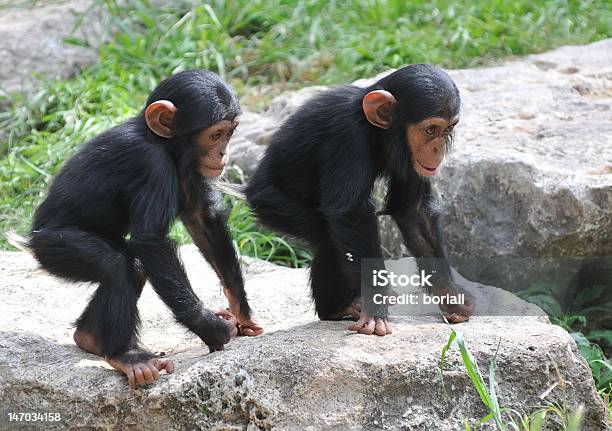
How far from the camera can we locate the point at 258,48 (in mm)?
10680

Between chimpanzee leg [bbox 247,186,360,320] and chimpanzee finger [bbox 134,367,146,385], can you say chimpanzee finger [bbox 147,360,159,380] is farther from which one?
chimpanzee leg [bbox 247,186,360,320]

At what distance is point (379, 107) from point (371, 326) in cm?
122

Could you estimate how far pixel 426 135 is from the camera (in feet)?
17.9

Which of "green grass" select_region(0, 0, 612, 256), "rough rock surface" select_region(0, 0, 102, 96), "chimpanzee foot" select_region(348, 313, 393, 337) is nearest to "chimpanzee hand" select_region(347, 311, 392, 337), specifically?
"chimpanzee foot" select_region(348, 313, 393, 337)

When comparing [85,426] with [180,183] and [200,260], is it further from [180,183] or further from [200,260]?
[200,260]

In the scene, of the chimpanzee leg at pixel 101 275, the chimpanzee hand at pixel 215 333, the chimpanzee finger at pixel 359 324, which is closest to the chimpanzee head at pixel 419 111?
the chimpanzee finger at pixel 359 324

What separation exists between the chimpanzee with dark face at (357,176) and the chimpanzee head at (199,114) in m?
0.56

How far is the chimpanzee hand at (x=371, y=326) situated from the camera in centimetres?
518

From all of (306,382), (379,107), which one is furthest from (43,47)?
(306,382)

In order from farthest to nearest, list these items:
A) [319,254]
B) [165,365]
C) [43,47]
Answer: [43,47] < [319,254] < [165,365]

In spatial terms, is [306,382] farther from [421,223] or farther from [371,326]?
[421,223]

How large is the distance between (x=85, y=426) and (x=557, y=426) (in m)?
2.37

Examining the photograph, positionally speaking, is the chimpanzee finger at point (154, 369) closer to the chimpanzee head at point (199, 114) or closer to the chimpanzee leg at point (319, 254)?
the chimpanzee head at point (199, 114)

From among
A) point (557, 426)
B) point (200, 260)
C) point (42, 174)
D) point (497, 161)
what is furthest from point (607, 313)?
point (42, 174)
